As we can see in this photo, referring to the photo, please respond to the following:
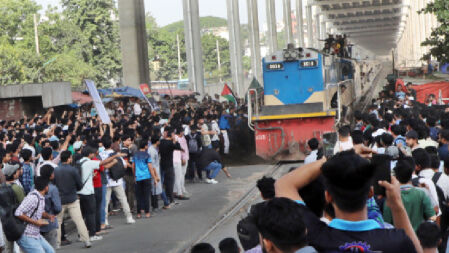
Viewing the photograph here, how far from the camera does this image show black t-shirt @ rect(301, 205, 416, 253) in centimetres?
414

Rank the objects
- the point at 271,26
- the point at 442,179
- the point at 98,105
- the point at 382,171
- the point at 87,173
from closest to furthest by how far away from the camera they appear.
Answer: the point at 382,171 < the point at 442,179 < the point at 87,173 < the point at 98,105 < the point at 271,26

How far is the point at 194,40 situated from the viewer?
5294cm

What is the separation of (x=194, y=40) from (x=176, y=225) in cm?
3927

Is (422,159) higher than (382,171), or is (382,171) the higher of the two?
(382,171)

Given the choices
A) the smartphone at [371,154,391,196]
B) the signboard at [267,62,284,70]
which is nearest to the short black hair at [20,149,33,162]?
the smartphone at [371,154,391,196]

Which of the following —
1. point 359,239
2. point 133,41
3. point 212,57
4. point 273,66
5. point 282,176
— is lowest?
point 359,239

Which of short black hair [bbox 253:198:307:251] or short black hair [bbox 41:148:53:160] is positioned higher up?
short black hair [bbox 253:198:307:251]

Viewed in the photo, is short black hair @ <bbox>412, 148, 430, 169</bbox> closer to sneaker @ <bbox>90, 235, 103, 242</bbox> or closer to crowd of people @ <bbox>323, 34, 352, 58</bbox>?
sneaker @ <bbox>90, 235, 103, 242</bbox>

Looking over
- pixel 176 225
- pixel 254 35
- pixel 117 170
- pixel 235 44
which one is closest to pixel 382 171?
pixel 117 170

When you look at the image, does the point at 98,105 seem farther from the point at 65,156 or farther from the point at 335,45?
the point at 335,45

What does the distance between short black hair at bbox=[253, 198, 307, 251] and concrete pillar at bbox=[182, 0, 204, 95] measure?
161 feet

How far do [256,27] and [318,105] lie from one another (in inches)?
2045

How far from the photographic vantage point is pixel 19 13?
80.2 metres

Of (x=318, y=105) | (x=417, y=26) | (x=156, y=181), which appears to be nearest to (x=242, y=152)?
(x=318, y=105)
